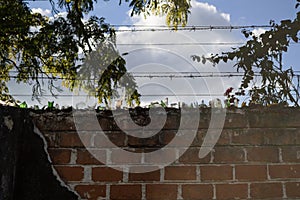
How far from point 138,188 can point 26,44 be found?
5872mm

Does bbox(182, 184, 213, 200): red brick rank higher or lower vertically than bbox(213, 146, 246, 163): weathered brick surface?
lower

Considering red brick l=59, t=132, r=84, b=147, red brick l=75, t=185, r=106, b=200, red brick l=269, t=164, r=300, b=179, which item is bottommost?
red brick l=75, t=185, r=106, b=200

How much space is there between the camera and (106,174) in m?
1.22

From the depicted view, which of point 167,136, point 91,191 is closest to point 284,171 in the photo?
point 167,136

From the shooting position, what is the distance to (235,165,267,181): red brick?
1224mm

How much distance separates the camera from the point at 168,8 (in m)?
5.60

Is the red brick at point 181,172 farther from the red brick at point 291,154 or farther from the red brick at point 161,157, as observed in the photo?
the red brick at point 291,154

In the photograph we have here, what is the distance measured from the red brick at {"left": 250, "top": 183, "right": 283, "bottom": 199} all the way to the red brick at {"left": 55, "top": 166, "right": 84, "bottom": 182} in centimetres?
58

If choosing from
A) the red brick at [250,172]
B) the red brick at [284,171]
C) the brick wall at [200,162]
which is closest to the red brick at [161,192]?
the brick wall at [200,162]

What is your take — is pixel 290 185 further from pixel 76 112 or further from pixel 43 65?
pixel 43 65

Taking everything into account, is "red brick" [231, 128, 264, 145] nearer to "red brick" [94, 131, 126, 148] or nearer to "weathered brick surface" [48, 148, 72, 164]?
"red brick" [94, 131, 126, 148]

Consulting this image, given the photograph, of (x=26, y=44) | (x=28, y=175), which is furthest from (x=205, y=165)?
(x=26, y=44)

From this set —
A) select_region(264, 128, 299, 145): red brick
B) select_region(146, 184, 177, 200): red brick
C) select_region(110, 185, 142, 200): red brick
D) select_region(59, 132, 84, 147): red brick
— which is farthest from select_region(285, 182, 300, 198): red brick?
select_region(59, 132, 84, 147): red brick

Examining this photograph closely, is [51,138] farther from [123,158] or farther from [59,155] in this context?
[123,158]
